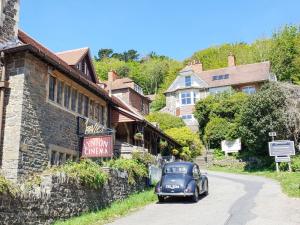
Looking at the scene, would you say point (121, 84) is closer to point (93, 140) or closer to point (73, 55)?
point (73, 55)

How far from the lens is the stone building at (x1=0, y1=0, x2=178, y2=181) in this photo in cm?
1418

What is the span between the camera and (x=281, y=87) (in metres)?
35.7

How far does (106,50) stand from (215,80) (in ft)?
176

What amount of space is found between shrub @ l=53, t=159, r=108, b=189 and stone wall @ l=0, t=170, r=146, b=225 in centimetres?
22

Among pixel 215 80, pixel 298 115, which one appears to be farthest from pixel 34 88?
pixel 215 80

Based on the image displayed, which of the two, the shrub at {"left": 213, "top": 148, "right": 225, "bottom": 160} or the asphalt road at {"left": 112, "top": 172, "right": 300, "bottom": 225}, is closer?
the asphalt road at {"left": 112, "top": 172, "right": 300, "bottom": 225}

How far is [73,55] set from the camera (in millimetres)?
23578

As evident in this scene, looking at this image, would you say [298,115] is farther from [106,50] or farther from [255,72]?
[106,50]

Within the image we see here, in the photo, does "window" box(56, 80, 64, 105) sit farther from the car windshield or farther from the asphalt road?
the asphalt road

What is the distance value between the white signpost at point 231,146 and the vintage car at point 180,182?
962 inches

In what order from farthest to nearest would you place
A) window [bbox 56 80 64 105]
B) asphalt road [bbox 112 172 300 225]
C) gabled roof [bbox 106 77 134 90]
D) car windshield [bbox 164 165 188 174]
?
gabled roof [bbox 106 77 134 90]
car windshield [bbox 164 165 188 174]
window [bbox 56 80 64 105]
asphalt road [bbox 112 172 300 225]

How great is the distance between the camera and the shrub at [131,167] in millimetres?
18612

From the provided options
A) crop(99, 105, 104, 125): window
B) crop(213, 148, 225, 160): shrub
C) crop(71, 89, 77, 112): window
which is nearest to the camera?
crop(71, 89, 77, 112): window

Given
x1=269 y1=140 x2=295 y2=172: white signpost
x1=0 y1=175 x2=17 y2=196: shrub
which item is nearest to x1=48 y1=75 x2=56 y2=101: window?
x1=0 y1=175 x2=17 y2=196: shrub
